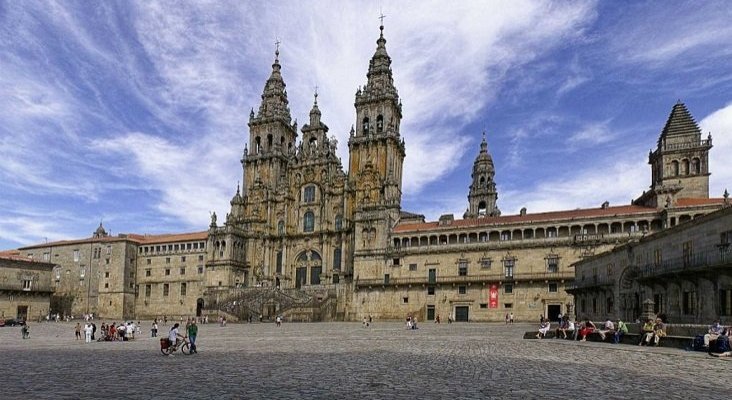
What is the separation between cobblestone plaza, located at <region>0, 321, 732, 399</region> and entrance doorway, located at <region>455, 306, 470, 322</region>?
37802 mm

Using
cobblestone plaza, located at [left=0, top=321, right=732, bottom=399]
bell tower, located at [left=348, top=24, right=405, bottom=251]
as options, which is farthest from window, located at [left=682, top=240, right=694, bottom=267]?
bell tower, located at [left=348, top=24, right=405, bottom=251]

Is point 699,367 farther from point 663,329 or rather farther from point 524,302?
point 524,302

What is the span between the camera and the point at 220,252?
75688 millimetres

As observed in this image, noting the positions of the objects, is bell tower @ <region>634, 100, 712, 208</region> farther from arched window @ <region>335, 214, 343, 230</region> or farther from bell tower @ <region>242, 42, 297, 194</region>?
bell tower @ <region>242, 42, 297, 194</region>

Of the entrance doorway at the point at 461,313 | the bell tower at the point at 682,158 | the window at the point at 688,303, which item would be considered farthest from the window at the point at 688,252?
the entrance doorway at the point at 461,313

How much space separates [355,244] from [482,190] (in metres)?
41.6

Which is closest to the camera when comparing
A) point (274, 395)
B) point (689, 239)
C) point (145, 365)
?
point (274, 395)

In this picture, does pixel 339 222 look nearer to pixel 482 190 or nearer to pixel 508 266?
pixel 508 266

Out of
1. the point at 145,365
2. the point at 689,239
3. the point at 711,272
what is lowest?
the point at 145,365

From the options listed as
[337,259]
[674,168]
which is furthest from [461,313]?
[674,168]

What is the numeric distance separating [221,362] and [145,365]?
2.44 metres

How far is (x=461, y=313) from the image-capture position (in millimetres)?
59781

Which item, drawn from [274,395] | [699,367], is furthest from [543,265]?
[274,395]

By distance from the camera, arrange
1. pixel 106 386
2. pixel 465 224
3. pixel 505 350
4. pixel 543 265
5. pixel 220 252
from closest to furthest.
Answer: pixel 106 386, pixel 505 350, pixel 543 265, pixel 465 224, pixel 220 252
